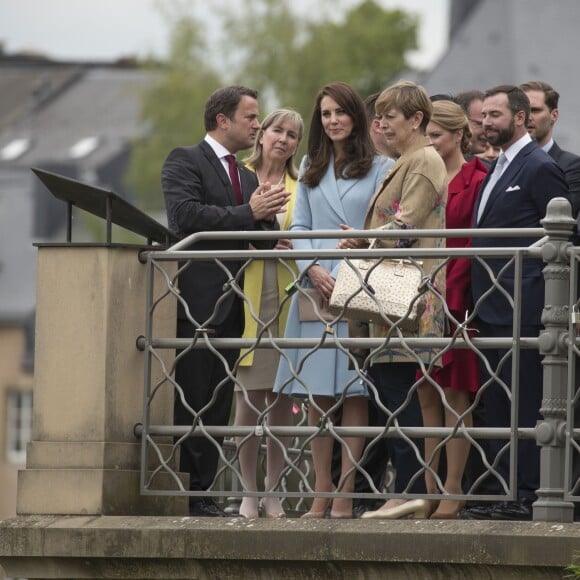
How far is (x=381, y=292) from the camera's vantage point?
9.11 m

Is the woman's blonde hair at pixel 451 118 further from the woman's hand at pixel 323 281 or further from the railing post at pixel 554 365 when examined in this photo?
the railing post at pixel 554 365

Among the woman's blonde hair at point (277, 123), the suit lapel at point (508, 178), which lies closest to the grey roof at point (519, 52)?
the woman's blonde hair at point (277, 123)

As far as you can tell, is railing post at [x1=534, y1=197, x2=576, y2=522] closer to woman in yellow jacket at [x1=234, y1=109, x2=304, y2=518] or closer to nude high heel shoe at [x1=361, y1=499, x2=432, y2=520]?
nude high heel shoe at [x1=361, y1=499, x2=432, y2=520]

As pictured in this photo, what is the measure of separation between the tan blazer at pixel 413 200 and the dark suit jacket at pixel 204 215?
0.71 metres

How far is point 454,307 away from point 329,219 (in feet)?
2.44

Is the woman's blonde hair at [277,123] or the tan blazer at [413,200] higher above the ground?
the woman's blonde hair at [277,123]

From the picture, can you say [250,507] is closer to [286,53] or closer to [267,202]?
[267,202]

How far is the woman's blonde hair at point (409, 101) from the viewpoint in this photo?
9.85m

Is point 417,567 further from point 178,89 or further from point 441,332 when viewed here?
point 178,89

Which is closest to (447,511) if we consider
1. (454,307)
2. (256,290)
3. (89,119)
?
(454,307)

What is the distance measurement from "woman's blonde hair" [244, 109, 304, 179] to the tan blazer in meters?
0.88

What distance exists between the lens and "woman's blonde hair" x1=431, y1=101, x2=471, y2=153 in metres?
10.2

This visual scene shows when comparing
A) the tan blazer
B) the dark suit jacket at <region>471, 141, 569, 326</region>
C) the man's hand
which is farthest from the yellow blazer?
the dark suit jacket at <region>471, 141, 569, 326</region>

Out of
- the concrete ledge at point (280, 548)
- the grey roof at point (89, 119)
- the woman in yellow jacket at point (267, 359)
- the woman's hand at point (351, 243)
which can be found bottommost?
the concrete ledge at point (280, 548)
